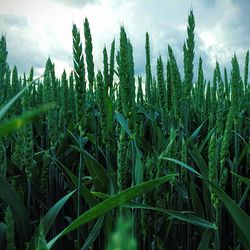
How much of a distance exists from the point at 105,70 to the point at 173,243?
819mm

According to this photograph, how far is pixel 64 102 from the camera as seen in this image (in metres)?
1.97

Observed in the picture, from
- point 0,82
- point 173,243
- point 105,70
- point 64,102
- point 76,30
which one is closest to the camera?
point 0,82

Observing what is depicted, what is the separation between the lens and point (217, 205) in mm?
1030

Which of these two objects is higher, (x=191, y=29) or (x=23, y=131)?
(x=191, y=29)

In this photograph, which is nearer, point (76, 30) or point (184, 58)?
point (76, 30)

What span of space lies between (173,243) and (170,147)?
0.35 metres

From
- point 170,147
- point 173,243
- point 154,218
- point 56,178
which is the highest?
point 170,147

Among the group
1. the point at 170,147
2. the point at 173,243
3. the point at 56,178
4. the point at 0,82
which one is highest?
the point at 0,82

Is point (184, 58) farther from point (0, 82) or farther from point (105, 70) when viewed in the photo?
point (0, 82)

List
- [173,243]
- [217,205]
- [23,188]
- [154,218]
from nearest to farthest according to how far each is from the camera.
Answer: [217,205]
[154,218]
[173,243]
[23,188]

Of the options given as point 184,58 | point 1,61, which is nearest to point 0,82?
point 1,61

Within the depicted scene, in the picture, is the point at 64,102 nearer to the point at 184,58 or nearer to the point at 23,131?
the point at 23,131

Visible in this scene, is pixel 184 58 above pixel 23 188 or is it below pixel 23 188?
above

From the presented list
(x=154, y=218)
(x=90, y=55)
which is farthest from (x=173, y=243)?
(x=90, y=55)
